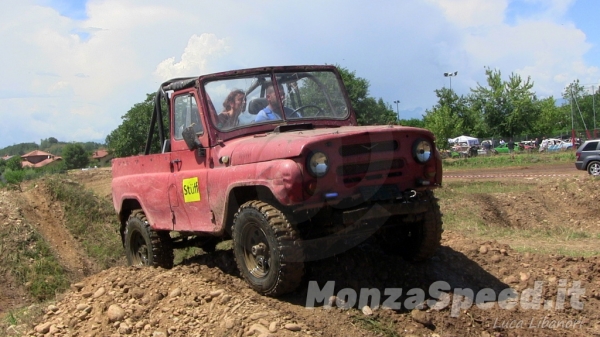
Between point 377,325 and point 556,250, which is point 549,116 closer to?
point 556,250

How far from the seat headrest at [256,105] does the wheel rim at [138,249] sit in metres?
2.66

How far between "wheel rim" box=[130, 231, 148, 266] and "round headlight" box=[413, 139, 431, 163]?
13.2 feet

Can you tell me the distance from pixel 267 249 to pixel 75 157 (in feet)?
247

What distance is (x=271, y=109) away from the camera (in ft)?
22.0

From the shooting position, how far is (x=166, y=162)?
23.8 feet

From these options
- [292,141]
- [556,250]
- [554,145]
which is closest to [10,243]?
[292,141]

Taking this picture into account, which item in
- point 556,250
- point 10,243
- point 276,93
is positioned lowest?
point 10,243

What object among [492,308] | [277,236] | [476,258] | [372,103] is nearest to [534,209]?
[476,258]

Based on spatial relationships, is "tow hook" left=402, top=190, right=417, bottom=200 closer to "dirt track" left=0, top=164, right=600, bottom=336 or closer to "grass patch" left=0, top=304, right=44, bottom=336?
"dirt track" left=0, top=164, right=600, bottom=336

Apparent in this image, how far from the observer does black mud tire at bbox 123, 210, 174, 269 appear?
7.74 m

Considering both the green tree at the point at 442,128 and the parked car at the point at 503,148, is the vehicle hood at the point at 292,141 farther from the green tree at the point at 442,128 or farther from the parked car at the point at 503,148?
the parked car at the point at 503,148

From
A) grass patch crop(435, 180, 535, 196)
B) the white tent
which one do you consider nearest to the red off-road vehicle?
grass patch crop(435, 180, 535, 196)

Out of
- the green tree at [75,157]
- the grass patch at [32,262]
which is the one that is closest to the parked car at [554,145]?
the grass patch at [32,262]

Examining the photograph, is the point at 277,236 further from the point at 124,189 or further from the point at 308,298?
the point at 124,189
